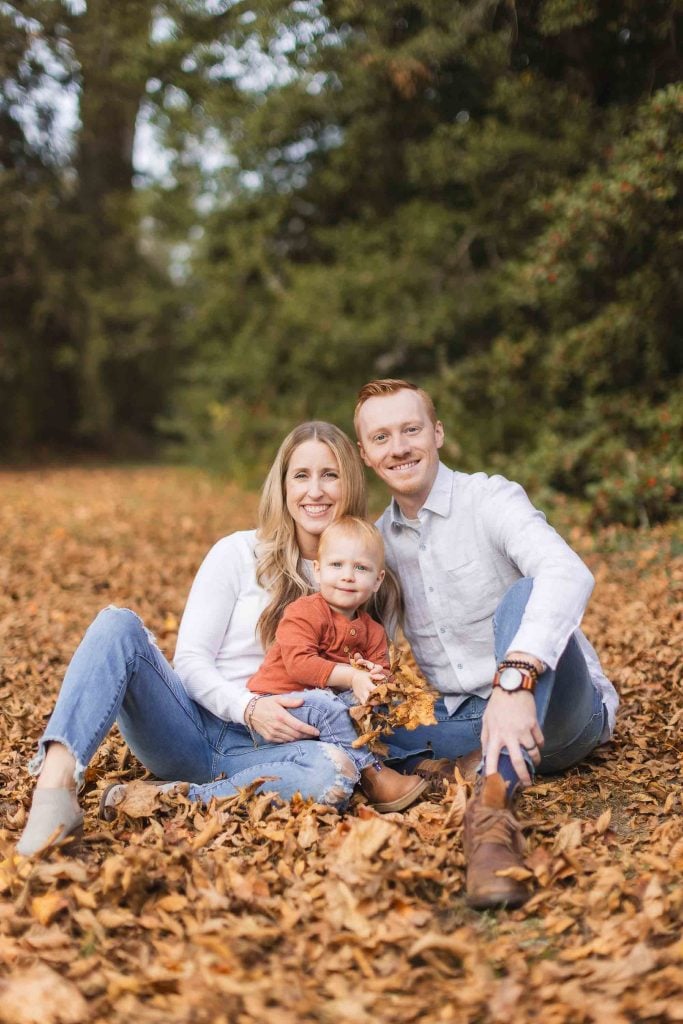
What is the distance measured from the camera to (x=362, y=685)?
3264 millimetres

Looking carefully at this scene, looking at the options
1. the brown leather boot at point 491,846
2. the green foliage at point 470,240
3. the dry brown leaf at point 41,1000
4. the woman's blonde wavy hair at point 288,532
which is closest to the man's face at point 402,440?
the woman's blonde wavy hair at point 288,532

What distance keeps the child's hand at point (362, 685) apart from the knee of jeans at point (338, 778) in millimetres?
194

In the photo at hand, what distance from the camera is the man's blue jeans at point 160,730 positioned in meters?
3.00

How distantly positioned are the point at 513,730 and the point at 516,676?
0.16m

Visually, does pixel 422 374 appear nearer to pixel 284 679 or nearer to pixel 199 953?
pixel 284 679

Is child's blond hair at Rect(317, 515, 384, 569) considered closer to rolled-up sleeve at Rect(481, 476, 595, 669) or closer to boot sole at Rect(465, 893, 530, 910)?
rolled-up sleeve at Rect(481, 476, 595, 669)

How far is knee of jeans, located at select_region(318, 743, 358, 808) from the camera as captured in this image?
323 cm

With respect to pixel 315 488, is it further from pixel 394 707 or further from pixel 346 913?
pixel 346 913

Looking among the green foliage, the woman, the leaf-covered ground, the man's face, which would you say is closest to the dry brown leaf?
the leaf-covered ground

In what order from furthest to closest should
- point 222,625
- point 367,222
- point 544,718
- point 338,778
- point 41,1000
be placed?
point 367,222, point 222,625, point 338,778, point 544,718, point 41,1000

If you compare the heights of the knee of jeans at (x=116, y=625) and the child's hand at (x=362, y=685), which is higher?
the knee of jeans at (x=116, y=625)

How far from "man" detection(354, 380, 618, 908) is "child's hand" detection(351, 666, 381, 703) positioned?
0.40 metres

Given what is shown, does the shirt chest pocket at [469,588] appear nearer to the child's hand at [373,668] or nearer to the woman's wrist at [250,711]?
the child's hand at [373,668]

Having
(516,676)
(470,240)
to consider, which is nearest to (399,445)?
(516,676)
